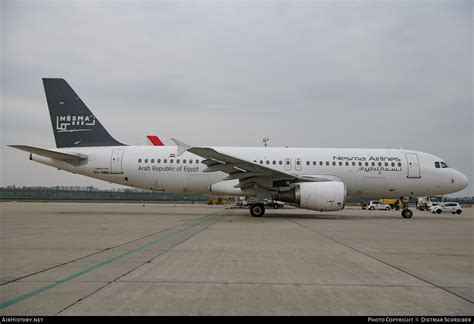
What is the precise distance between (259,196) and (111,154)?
7.61 meters

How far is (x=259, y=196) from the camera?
16.1m

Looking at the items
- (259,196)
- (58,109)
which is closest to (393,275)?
(259,196)

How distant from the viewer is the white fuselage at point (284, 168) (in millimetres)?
17109

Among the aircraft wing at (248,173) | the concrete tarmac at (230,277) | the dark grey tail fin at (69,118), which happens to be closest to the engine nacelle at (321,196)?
the aircraft wing at (248,173)

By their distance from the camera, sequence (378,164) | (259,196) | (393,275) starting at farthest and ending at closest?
(378,164) → (259,196) → (393,275)

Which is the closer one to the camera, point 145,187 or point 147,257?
point 147,257

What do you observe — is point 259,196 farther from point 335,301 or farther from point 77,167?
point 335,301

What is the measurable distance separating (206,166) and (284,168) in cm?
374

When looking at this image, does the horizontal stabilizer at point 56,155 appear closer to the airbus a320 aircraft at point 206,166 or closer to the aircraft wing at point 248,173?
the airbus a320 aircraft at point 206,166

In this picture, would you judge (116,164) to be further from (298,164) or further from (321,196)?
(321,196)

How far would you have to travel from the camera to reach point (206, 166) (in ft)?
55.8

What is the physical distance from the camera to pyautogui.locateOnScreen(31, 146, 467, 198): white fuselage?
56.1 ft

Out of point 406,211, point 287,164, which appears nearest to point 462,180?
point 406,211

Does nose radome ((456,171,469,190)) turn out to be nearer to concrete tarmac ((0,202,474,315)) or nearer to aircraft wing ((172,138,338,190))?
aircraft wing ((172,138,338,190))
